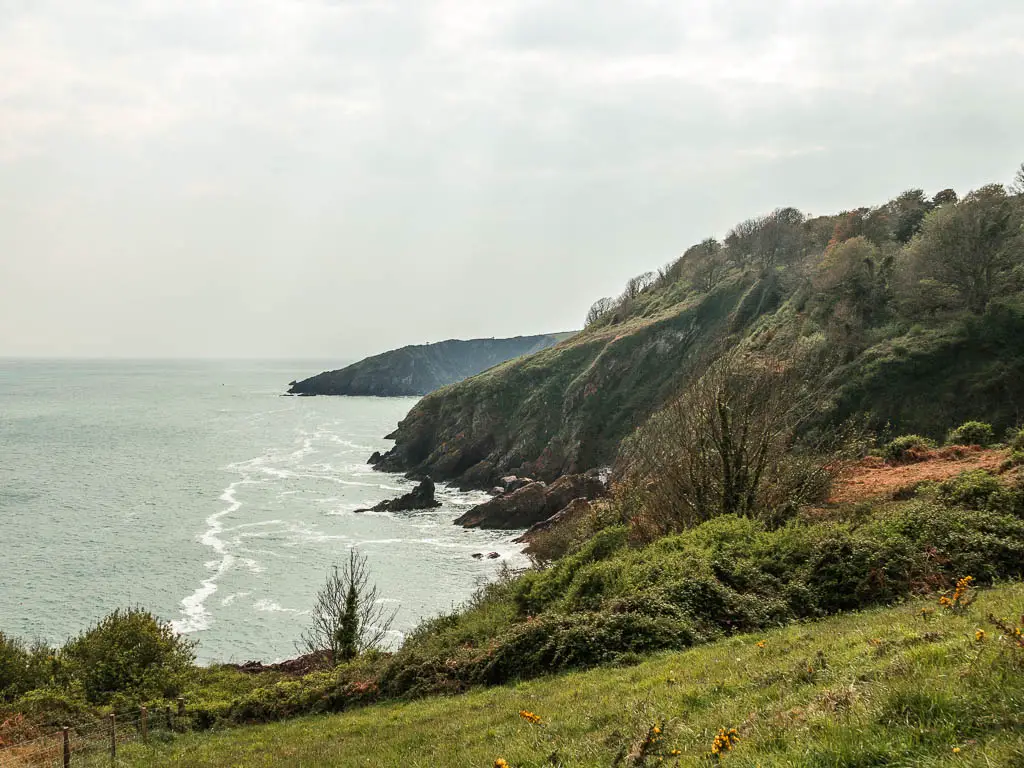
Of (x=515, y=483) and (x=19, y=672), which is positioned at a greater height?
(x=19, y=672)

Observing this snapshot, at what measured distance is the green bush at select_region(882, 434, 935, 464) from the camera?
28.2m

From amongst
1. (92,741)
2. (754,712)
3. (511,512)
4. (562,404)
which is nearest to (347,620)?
(92,741)

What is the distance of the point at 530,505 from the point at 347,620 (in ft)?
101

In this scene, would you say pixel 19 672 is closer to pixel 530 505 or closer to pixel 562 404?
pixel 530 505

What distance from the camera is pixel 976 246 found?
42.4m

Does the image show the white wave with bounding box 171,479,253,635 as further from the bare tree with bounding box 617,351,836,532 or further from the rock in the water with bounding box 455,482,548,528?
the bare tree with bounding box 617,351,836,532

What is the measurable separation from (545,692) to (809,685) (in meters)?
6.97

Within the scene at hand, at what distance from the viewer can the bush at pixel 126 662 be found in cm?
2273

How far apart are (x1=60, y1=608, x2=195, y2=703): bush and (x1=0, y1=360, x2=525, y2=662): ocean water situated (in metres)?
7.67

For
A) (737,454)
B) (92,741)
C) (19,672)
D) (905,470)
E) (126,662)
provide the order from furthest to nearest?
(905,470)
(737,454)
(126,662)
(19,672)
(92,741)

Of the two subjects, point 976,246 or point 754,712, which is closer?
point 754,712

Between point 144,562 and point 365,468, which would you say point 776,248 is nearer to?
point 365,468

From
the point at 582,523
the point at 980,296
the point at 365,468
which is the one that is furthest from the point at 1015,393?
the point at 365,468

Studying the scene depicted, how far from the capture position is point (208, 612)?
37500 millimetres
